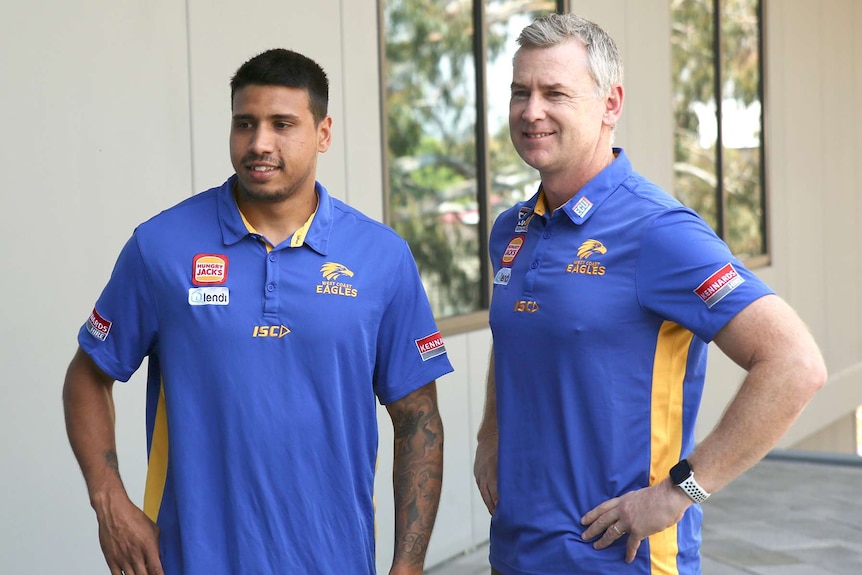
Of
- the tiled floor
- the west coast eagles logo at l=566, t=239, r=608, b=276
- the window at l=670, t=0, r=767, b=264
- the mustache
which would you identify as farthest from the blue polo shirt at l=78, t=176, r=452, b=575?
the window at l=670, t=0, r=767, b=264

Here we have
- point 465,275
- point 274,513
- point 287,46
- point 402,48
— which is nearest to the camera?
point 274,513

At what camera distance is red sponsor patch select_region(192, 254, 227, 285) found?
2.42 m

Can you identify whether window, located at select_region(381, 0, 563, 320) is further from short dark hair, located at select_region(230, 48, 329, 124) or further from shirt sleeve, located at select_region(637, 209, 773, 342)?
shirt sleeve, located at select_region(637, 209, 773, 342)

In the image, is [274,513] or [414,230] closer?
[274,513]

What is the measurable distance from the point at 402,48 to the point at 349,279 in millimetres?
3356

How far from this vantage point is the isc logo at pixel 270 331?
2.39 metres

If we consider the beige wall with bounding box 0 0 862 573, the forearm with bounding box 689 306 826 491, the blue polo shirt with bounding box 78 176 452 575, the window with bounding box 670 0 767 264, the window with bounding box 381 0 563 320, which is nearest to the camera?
the forearm with bounding box 689 306 826 491

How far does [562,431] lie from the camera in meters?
2.46

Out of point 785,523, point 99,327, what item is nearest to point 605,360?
point 99,327

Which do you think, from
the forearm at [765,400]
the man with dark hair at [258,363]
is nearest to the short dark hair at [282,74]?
the man with dark hair at [258,363]

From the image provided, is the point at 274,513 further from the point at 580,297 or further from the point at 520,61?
the point at 520,61

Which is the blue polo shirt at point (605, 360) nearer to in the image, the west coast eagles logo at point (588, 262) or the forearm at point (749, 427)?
the west coast eagles logo at point (588, 262)

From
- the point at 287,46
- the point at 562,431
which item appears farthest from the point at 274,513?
the point at 287,46

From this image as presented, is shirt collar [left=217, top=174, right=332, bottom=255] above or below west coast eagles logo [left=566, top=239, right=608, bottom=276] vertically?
above
